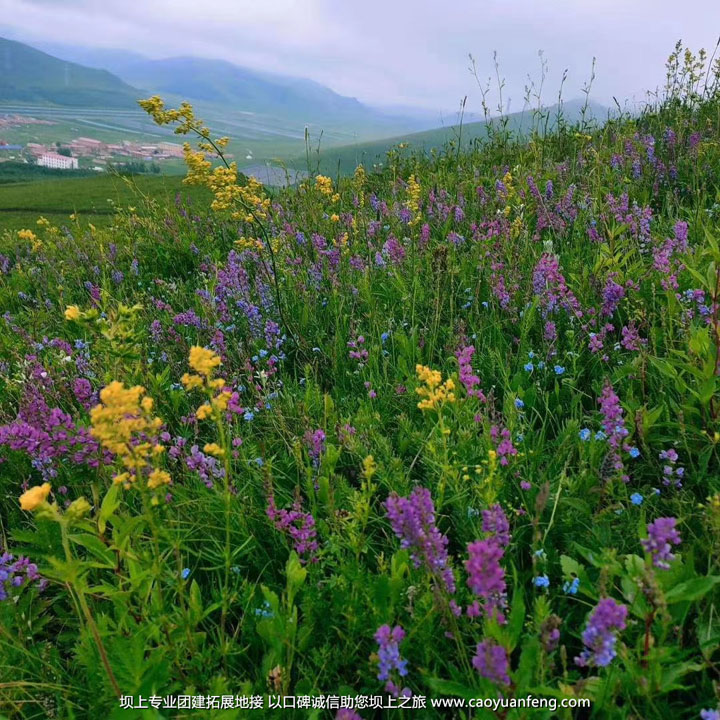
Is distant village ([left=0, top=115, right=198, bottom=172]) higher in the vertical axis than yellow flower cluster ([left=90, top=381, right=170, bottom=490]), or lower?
higher

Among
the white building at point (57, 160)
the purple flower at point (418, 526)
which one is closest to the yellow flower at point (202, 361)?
the purple flower at point (418, 526)

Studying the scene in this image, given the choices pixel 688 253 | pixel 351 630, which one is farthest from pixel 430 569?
pixel 688 253

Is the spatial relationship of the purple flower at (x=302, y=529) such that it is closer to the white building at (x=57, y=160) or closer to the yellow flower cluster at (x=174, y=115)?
the yellow flower cluster at (x=174, y=115)

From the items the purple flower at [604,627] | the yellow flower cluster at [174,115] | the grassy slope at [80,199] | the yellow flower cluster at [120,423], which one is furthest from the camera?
the grassy slope at [80,199]

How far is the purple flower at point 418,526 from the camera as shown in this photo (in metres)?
1.27

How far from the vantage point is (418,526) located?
1.28 metres

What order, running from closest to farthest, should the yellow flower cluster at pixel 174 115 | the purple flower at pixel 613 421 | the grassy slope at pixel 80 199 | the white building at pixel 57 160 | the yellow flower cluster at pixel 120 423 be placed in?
1. the yellow flower cluster at pixel 120 423
2. the purple flower at pixel 613 421
3. the yellow flower cluster at pixel 174 115
4. the grassy slope at pixel 80 199
5. the white building at pixel 57 160


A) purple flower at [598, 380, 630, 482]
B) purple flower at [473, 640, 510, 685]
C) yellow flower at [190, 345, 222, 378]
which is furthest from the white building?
purple flower at [473, 640, 510, 685]

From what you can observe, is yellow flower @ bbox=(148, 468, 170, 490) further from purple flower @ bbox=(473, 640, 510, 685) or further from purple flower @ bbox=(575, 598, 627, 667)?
purple flower @ bbox=(575, 598, 627, 667)

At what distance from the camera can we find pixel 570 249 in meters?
3.53

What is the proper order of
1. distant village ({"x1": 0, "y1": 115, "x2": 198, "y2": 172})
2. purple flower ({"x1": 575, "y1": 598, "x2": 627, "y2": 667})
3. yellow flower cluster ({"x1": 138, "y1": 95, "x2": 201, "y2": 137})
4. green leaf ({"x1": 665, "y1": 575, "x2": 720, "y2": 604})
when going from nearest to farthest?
purple flower ({"x1": 575, "y1": 598, "x2": 627, "y2": 667}) < green leaf ({"x1": 665, "y1": 575, "x2": 720, "y2": 604}) < yellow flower cluster ({"x1": 138, "y1": 95, "x2": 201, "y2": 137}) < distant village ({"x1": 0, "y1": 115, "x2": 198, "y2": 172})

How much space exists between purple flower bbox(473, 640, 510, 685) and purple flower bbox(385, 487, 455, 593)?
0.77 feet

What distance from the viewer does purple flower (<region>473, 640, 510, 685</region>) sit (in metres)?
1.10

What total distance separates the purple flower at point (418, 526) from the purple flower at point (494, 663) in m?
0.24
